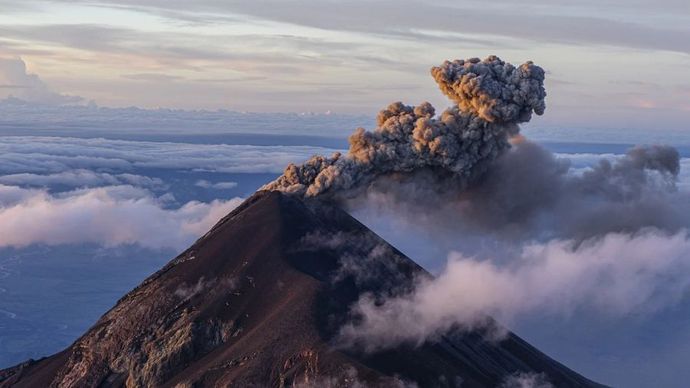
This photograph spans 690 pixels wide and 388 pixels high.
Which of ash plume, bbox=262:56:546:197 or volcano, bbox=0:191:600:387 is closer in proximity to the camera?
volcano, bbox=0:191:600:387

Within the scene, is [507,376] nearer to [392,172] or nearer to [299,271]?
[299,271]

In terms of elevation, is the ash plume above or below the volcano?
above

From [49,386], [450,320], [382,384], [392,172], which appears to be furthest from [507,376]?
[49,386]

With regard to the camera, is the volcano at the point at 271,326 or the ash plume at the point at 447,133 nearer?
the volcano at the point at 271,326

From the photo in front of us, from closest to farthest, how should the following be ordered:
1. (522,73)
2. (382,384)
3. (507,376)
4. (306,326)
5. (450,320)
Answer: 1. (382,384)
2. (306,326)
3. (507,376)
4. (450,320)
5. (522,73)

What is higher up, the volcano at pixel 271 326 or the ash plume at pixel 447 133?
the ash plume at pixel 447 133
